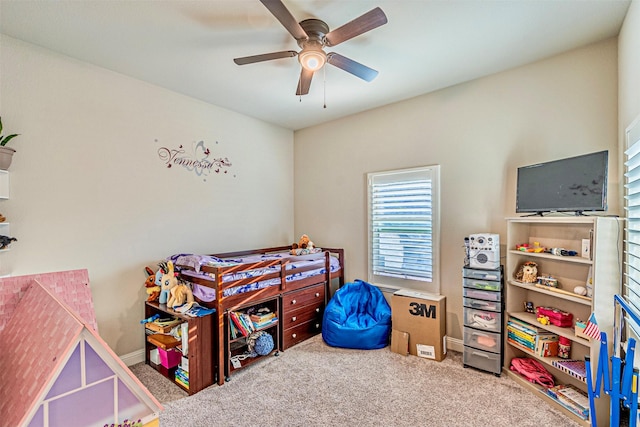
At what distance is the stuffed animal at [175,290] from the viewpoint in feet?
8.21

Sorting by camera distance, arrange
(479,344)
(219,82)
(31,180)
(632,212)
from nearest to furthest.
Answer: (632,212), (31,180), (479,344), (219,82)

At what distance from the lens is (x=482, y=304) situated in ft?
8.25

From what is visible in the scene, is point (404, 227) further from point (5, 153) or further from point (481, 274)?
point (5, 153)

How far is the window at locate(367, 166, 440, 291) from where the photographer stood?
10.2 feet

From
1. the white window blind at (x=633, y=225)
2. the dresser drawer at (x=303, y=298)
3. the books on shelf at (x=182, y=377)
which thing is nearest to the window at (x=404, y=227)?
the dresser drawer at (x=303, y=298)

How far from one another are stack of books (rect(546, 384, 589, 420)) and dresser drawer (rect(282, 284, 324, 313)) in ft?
6.90

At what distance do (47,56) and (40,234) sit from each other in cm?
137

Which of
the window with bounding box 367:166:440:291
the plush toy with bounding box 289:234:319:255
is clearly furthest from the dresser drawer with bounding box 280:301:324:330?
the window with bounding box 367:166:440:291

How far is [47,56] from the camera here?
2268 mm

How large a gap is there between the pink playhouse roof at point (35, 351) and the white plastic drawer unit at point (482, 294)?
255 centimetres

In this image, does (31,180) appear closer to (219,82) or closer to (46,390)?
(219,82)

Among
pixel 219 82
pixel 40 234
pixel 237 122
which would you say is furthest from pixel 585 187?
pixel 40 234

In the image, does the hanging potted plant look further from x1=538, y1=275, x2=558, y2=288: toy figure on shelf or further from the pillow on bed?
x1=538, y1=275, x2=558, y2=288: toy figure on shelf

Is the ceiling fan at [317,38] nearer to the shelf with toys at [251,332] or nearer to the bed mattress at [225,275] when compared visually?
the bed mattress at [225,275]
